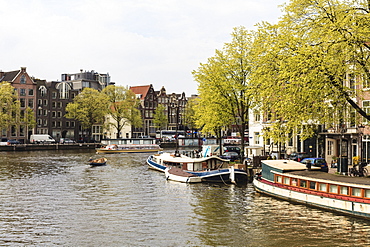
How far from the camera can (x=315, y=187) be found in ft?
100

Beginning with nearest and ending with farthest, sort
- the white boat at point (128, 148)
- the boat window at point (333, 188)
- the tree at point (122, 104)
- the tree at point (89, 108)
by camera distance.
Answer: the boat window at point (333, 188) < the white boat at point (128, 148) < the tree at point (89, 108) < the tree at point (122, 104)

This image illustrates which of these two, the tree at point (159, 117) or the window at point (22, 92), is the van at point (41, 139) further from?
the tree at point (159, 117)

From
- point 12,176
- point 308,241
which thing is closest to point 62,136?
point 12,176

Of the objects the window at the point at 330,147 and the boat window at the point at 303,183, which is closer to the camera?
the boat window at the point at 303,183

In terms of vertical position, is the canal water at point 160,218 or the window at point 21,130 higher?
the window at point 21,130

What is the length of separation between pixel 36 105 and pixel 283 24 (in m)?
97.1

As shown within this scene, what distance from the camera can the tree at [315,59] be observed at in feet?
91.5

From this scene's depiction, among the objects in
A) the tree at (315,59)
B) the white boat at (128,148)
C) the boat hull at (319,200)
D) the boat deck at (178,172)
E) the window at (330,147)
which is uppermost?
the tree at (315,59)

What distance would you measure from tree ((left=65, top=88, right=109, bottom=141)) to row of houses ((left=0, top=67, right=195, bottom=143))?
9.74m

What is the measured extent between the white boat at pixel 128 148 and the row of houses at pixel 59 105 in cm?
952

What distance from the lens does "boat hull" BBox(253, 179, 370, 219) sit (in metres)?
27.1

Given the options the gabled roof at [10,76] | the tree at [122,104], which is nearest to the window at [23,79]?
the gabled roof at [10,76]

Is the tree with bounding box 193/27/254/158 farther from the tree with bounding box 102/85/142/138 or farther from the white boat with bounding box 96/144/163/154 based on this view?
the tree with bounding box 102/85/142/138

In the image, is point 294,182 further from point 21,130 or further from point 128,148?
point 21,130
